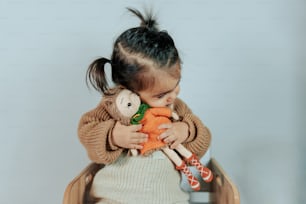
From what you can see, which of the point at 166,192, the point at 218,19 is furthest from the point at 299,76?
the point at 166,192

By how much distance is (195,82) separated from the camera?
1.18m

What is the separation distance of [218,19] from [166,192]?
1.78 feet

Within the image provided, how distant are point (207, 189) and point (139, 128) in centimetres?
37

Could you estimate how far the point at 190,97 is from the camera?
3.89 feet

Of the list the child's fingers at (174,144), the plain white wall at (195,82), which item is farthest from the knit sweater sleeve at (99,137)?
the plain white wall at (195,82)

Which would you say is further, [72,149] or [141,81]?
[72,149]

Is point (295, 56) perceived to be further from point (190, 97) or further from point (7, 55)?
point (7, 55)

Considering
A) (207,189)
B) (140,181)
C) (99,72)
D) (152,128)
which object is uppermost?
(99,72)

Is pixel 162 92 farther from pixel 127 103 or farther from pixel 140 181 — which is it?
pixel 140 181

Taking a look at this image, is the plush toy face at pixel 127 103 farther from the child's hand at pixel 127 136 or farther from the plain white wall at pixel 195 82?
the plain white wall at pixel 195 82

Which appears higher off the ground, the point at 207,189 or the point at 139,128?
the point at 139,128

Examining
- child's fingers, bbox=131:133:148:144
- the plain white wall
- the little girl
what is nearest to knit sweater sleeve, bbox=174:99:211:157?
the little girl

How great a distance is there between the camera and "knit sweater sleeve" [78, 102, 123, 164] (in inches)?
31.8

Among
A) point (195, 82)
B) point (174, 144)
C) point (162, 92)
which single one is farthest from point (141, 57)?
point (195, 82)
